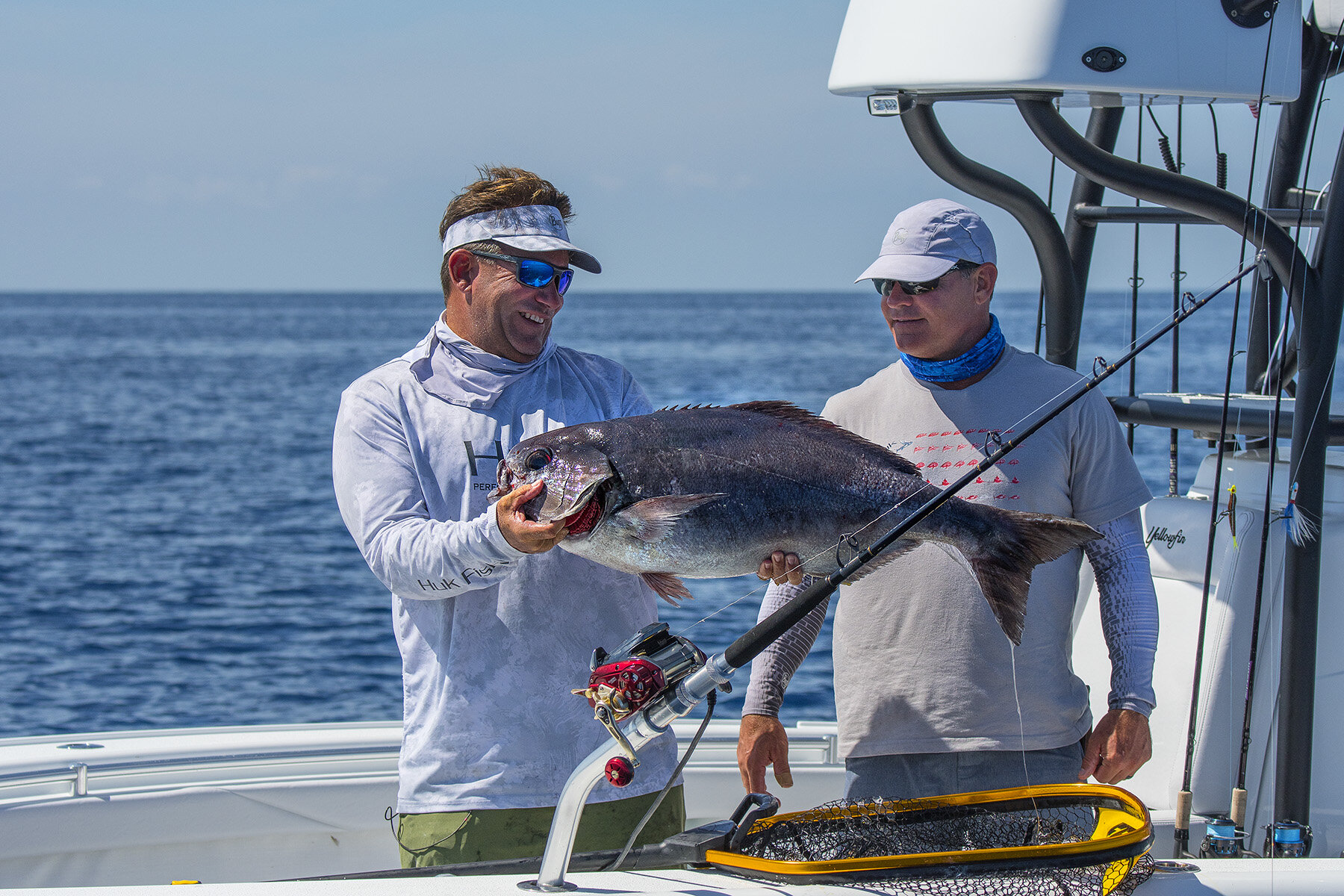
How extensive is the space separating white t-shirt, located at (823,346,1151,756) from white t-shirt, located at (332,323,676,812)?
61 cm

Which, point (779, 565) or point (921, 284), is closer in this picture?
point (779, 565)

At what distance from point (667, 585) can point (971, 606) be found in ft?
2.59

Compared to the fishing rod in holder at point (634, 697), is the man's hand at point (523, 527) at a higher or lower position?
higher

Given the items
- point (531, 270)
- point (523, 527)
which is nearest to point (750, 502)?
point (523, 527)

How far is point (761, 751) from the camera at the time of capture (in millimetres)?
3219

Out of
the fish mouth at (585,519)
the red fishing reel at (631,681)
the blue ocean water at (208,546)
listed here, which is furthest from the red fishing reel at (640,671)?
the fish mouth at (585,519)

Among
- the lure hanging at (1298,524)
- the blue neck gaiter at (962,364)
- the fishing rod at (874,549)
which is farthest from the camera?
the lure hanging at (1298,524)

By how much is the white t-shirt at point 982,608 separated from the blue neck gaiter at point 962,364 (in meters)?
0.04

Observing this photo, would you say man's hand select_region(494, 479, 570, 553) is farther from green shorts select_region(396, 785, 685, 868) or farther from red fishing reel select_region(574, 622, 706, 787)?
green shorts select_region(396, 785, 685, 868)

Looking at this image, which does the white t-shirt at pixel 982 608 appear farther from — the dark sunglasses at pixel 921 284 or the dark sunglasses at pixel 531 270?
the dark sunglasses at pixel 531 270

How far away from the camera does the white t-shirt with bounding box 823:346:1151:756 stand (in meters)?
3.18

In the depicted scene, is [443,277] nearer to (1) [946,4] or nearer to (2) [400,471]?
(2) [400,471]

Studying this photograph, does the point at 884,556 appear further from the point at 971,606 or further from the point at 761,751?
the point at 761,751

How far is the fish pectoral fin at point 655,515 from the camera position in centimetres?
276
